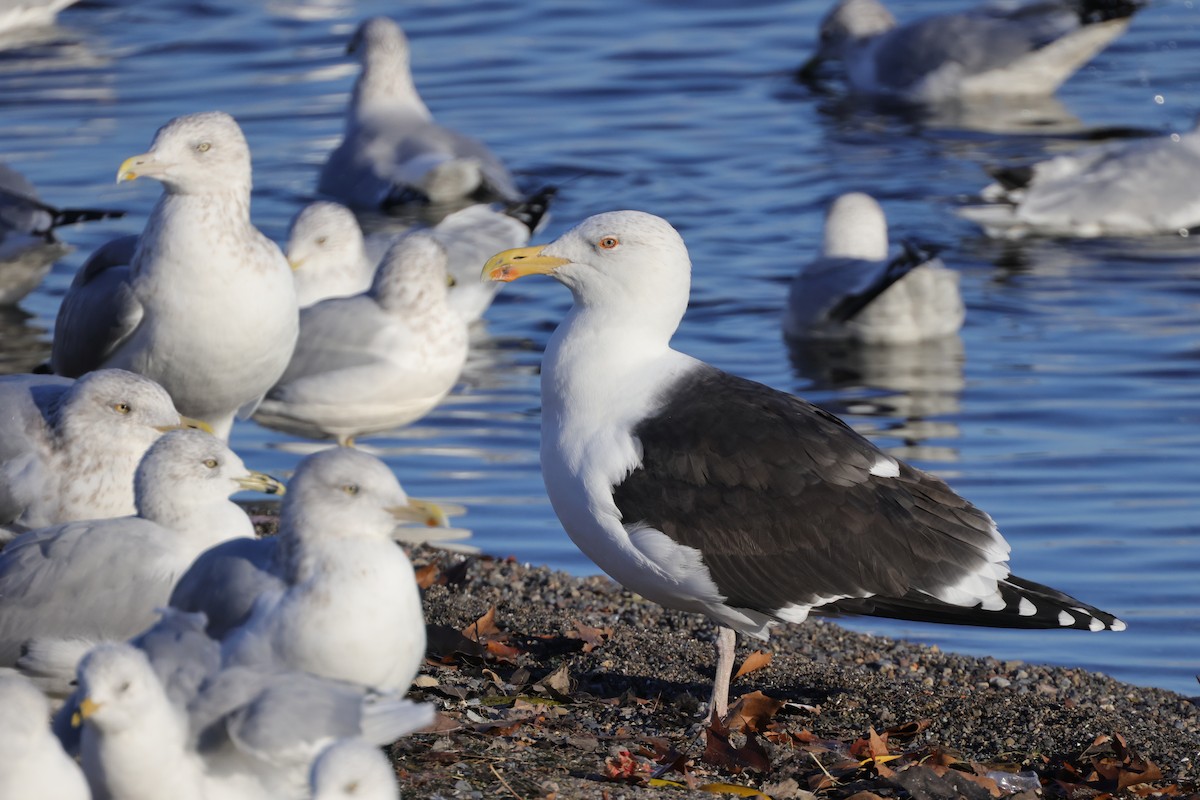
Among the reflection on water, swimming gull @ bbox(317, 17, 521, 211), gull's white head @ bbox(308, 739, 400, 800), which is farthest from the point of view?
swimming gull @ bbox(317, 17, 521, 211)

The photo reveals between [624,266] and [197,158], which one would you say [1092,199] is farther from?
[624,266]

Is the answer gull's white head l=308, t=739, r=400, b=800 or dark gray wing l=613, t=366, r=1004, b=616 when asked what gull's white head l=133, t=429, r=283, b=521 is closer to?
dark gray wing l=613, t=366, r=1004, b=616

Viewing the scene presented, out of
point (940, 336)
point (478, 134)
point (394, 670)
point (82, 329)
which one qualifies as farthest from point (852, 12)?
point (394, 670)

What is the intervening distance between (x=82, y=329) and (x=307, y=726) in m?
4.34

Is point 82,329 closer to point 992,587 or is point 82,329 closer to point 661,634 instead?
point 661,634

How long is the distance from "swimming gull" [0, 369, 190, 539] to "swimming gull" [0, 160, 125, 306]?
6.17 metres

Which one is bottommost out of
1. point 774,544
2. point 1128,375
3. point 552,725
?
point 1128,375

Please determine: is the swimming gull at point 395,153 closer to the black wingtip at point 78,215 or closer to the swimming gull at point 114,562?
the black wingtip at point 78,215

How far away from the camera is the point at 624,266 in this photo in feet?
19.6

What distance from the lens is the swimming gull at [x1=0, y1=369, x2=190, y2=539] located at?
6090 mm

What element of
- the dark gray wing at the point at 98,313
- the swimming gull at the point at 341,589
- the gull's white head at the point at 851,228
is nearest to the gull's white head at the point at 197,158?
the dark gray wing at the point at 98,313

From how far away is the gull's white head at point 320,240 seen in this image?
1063cm

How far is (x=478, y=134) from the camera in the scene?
1694cm

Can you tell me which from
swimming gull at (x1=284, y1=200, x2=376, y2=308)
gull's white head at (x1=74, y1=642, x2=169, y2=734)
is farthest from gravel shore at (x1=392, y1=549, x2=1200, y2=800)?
swimming gull at (x1=284, y1=200, x2=376, y2=308)
